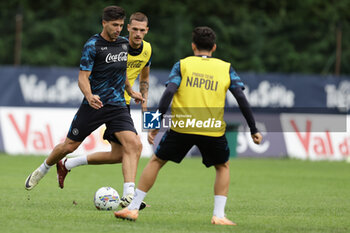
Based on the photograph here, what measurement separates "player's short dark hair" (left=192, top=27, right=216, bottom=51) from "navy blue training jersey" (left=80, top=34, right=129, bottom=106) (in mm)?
1696

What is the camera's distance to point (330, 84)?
22469 mm

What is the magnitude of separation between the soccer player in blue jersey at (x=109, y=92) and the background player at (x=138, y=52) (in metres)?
0.37

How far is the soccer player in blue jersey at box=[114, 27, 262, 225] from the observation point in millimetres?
7484

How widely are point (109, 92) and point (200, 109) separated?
188cm

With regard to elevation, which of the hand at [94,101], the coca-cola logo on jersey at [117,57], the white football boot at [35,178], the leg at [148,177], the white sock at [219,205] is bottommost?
the white sock at [219,205]

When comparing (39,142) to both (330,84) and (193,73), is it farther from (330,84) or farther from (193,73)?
(193,73)

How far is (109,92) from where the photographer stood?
9.05 m

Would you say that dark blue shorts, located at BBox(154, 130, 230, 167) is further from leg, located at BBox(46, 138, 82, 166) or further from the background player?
the background player

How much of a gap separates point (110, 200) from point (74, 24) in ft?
52.6

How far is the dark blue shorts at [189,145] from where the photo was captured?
754 cm

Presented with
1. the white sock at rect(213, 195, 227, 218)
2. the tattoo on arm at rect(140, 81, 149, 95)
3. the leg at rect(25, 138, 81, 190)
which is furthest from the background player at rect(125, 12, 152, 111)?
the white sock at rect(213, 195, 227, 218)

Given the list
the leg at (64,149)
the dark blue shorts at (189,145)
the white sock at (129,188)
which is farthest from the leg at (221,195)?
the leg at (64,149)

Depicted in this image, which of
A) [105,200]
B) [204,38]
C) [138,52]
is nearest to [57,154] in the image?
[105,200]

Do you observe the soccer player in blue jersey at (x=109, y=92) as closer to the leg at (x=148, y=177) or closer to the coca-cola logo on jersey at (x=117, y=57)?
the coca-cola logo on jersey at (x=117, y=57)
